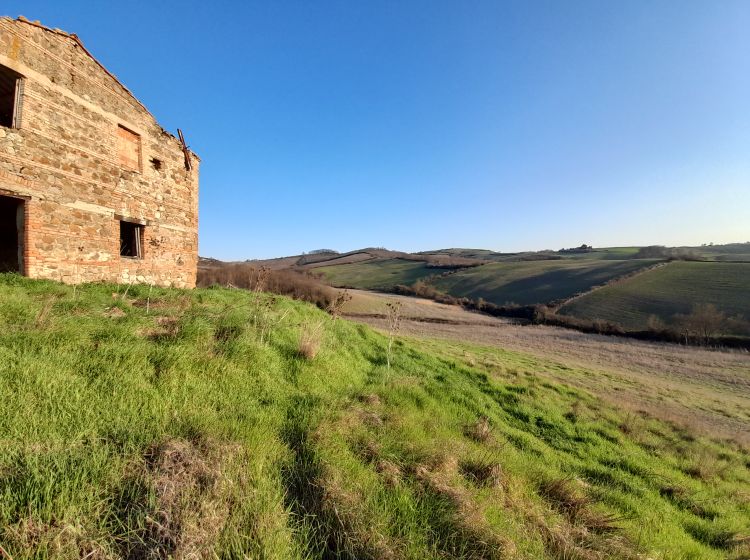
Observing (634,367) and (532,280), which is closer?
(634,367)

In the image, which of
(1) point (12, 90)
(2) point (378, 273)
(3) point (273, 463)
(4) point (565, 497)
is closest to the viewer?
(3) point (273, 463)

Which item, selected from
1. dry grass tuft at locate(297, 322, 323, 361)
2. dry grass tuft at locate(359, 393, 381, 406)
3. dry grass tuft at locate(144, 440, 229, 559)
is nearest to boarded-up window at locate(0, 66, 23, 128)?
dry grass tuft at locate(297, 322, 323, 361)

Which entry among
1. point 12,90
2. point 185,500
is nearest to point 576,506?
point 185,500

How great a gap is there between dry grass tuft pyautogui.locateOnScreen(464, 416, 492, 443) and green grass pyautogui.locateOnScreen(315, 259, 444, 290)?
2322 inches

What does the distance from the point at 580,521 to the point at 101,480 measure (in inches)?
182

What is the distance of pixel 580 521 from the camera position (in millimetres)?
3668

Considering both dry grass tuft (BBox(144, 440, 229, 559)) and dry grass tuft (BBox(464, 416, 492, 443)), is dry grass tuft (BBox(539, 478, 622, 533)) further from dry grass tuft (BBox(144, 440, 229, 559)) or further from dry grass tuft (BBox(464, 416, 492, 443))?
dry grass tuft (BBox(144, 440, 229, 559))

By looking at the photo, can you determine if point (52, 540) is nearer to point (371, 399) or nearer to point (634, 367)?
point (371, 399)

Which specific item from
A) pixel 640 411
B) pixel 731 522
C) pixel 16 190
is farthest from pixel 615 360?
pixel 16 190

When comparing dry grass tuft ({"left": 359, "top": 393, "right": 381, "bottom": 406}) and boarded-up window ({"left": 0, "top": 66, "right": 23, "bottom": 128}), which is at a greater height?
boarded-up window ({"left": 0, "top": 66, "right": 23, "bottom": 128})

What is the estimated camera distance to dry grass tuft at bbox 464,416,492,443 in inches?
206

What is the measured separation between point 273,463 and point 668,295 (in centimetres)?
4936

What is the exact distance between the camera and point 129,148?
10.2 meters

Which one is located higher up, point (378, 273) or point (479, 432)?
point (378, 273)
